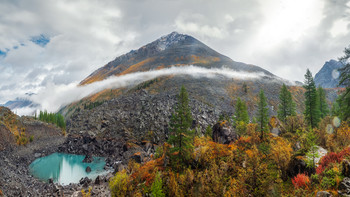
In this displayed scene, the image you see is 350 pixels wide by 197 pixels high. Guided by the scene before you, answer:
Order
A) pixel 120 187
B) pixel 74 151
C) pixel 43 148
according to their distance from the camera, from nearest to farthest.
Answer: pixel 120 187, pixel 74 151, pixel 43 148

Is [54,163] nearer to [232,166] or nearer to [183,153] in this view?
[183,153]

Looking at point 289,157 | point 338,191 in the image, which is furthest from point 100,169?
point 338,191

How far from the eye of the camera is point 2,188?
2781 cm

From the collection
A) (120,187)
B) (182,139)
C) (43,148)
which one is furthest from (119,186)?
(43,148)

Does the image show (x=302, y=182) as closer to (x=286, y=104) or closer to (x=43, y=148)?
(x=286, y=104)

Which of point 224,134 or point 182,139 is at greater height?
point 182,139

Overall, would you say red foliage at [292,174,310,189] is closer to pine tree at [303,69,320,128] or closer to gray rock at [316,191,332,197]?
gray rock at [316,191,332,197]

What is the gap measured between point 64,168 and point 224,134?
2312 inches

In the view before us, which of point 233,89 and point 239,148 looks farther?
point 233,89

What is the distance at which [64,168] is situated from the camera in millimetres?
60094

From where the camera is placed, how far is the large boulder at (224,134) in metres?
30.5

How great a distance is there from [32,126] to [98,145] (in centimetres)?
3991

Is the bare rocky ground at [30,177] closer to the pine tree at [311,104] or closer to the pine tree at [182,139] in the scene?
the pine tree at [182,139]

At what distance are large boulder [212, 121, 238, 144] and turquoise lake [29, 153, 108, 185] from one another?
34.8m
